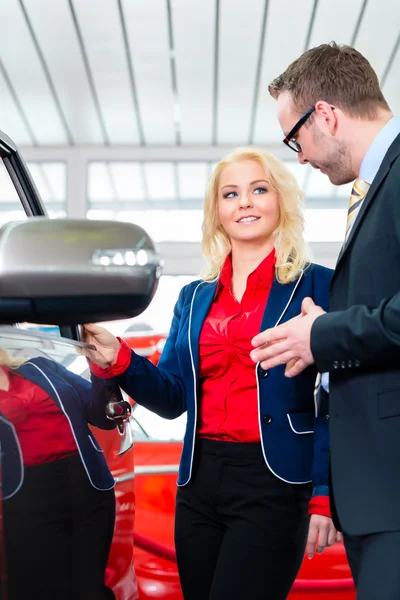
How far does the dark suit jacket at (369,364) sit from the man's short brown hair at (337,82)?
0.20m

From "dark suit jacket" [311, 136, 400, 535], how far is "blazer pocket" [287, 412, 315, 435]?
279 millimetres

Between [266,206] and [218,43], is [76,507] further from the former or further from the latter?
[218,43]

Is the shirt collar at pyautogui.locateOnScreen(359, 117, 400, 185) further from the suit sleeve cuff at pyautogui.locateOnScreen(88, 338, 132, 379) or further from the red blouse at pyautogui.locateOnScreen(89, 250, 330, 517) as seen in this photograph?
the suit sleeve cuff at pyautogui.locateOnScreen(88, 338, 132, 379)

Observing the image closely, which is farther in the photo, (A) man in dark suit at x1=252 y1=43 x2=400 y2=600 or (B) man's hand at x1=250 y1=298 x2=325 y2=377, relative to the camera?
(B) man's hand at x1=250 y1=298 x2=325 y2=377

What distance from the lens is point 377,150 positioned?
1.41 meters

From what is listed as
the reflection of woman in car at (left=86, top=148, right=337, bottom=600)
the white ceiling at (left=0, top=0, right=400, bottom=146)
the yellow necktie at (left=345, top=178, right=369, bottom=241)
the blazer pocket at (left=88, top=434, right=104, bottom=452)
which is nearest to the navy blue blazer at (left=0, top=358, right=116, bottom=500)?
the blazer pocket at (left=88, top=434, right=104, bottom=452)

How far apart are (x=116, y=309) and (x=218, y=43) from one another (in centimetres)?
330

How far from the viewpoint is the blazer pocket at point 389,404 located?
1193mm

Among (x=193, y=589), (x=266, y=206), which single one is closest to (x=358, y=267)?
(x=266, y=206)

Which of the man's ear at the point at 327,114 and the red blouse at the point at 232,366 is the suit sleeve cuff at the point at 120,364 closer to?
the red blouse at the point at 232,366

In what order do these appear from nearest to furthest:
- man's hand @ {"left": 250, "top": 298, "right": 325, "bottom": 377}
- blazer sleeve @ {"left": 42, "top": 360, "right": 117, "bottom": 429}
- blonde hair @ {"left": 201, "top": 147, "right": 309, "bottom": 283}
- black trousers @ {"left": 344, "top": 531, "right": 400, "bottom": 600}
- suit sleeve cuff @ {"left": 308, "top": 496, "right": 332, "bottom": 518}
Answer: blazer sleeve @ {"left": 42, "top": 360, "right": 117, "bottom": 429}, black trousers @ {"left": 344, "top": 531, "right": 400, "bottom": 600}, man's hand @ {"left": 250, "top": 298, "right": 325, "bottom": 377}, suit sleeve cuff @ {"left": 308, "top": 496, "right": 332, "bottom": 518}, blonde hair @ {"left": 201, "top": 147, "right": 309, "bottom": 283}

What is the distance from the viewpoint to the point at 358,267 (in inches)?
50.4

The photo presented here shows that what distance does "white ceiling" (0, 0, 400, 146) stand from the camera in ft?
11.6

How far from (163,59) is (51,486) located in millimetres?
3391
